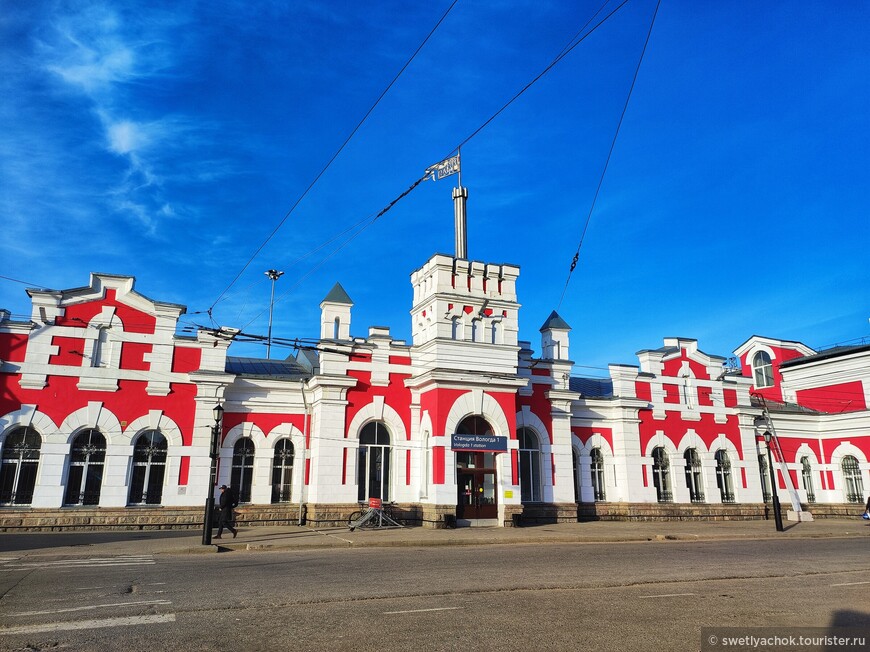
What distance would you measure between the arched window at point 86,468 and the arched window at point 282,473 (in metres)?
6.27

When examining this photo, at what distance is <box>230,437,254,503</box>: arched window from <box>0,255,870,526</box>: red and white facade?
0.27 ft

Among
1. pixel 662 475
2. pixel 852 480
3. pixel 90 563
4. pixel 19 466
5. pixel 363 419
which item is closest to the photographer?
pixel 90 563

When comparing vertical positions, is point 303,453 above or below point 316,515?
above

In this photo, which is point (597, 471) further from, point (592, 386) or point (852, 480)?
point (852, 480)

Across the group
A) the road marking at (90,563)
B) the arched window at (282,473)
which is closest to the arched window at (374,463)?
the arched window at (282,473)

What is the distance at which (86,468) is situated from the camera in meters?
23.0

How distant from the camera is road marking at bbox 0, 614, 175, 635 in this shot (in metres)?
7.17

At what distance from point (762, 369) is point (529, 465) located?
22508 mm

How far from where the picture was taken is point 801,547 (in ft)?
63.3

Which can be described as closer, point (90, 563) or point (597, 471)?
point (90, 563)

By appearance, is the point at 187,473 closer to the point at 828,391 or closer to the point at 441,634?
the point at 441,634

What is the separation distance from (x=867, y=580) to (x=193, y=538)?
17738 mm

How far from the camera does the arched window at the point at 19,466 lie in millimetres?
22000

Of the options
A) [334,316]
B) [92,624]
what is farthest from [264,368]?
[92,624]
